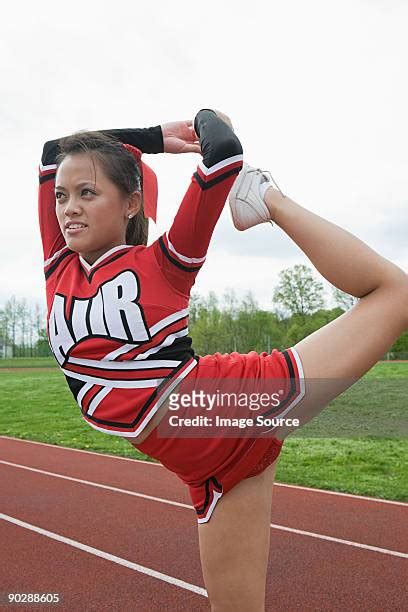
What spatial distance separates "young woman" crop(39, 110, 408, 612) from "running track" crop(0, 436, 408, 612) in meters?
2.50

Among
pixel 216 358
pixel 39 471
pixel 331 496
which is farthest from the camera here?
pixel 39 471

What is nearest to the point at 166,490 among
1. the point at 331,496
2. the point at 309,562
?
the point at 331,496

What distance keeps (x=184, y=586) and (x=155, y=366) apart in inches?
119

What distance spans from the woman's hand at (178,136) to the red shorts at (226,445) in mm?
614

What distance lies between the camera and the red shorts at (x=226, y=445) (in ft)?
4.41

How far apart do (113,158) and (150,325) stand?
0.45 m

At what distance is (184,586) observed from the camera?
151 inches

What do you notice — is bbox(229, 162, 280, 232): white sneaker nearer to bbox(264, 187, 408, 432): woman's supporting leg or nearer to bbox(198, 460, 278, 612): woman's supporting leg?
bbox(264, 187, 408, 432): woman's supporting leg

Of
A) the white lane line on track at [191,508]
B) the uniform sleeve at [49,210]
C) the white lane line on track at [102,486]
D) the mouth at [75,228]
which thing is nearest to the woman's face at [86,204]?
the mouth at [75,228]

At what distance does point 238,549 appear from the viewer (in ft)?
4.62

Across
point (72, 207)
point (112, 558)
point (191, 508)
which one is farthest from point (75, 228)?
point (191, 508)

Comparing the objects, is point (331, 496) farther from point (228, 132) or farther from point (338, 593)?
point (228, 132)

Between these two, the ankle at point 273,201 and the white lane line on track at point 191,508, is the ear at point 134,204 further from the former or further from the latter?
the white lane line on track at point 191,508

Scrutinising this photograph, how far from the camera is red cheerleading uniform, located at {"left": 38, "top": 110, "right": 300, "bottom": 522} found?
1.29 meters
